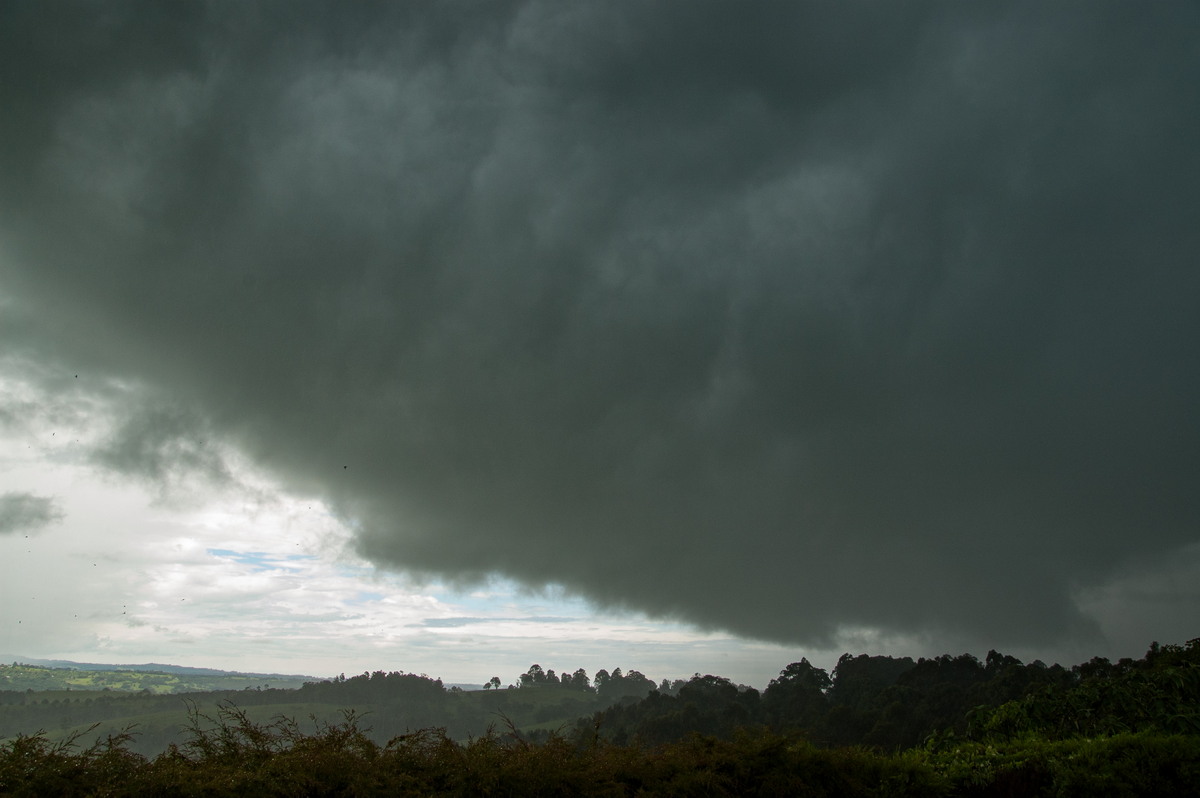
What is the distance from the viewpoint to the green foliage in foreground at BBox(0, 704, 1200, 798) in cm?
Result: 841

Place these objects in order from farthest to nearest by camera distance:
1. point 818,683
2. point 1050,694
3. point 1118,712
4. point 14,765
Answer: point 818,683, point 1050,694, point 1118,712, point 14,765

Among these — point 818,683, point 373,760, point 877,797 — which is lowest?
point 818,683

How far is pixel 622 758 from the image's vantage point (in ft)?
36.0

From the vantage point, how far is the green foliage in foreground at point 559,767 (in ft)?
27.6

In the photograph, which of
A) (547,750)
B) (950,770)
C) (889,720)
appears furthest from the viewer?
(889,720)

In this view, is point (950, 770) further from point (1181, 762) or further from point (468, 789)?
point (468, 789)

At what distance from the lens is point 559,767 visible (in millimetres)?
9906

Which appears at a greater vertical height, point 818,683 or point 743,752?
point 743,752

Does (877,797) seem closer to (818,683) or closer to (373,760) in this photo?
(373,760)

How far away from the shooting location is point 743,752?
1178cm

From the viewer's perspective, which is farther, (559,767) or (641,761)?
(641,761)

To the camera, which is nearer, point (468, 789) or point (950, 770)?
point (468, 789)

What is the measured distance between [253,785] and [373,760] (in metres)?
1.65

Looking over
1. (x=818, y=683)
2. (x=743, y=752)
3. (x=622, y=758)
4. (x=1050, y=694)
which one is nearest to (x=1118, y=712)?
(x=1050, y=694)
